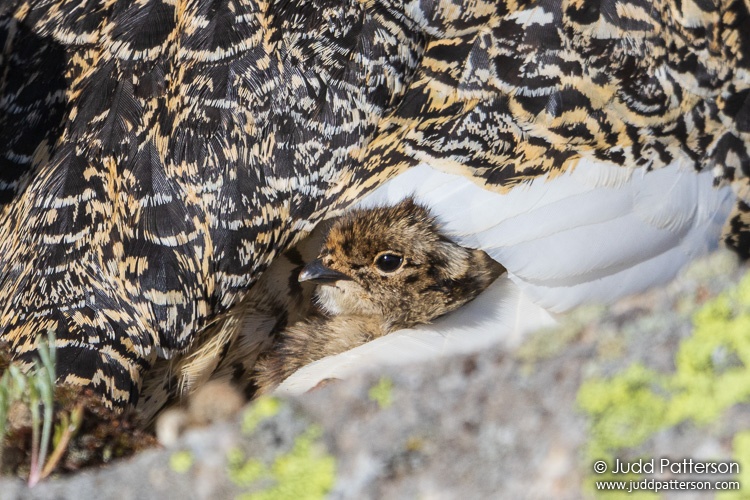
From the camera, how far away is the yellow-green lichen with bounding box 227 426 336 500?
5.56ft

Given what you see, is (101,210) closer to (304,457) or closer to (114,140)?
(114,140)

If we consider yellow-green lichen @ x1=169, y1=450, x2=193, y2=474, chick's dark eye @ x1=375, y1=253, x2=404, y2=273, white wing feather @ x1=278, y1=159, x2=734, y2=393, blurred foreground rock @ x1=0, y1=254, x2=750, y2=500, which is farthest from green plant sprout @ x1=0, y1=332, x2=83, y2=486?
chick's dark eye @ x1=375, y1=253, x2=404, y2=273

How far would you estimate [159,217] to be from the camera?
2.95 metres

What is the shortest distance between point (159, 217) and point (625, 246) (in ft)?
5.49

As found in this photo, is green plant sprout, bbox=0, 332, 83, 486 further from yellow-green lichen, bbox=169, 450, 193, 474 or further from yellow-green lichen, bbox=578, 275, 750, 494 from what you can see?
yellow-green lichen, bbox=578, 275, 750, 494

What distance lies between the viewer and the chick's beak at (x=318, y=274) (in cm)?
340

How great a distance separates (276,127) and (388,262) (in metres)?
0.78

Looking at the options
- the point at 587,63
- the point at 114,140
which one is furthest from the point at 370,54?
the point at 114,140

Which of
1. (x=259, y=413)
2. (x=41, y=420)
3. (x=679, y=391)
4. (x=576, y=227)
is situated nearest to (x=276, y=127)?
(x=576, y=227)

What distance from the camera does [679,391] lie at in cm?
165

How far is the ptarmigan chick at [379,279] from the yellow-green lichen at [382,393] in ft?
5.06

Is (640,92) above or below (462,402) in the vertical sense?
below

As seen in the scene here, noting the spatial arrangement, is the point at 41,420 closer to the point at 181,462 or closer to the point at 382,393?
the point at 181,462
